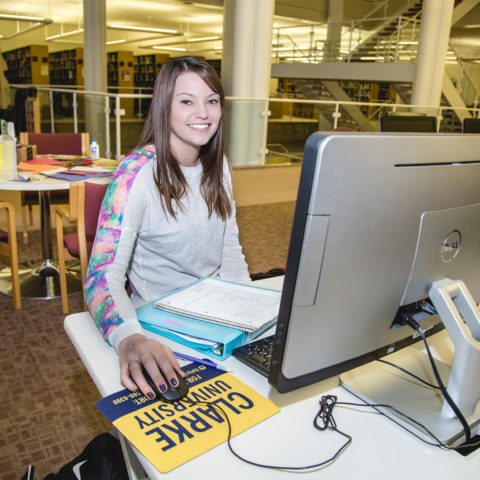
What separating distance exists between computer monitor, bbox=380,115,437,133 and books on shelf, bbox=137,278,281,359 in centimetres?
152

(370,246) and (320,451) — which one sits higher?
(370,246)

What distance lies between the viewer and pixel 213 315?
0.98 m

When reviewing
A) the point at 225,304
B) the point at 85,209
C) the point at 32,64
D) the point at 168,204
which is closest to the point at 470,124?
the point at 85,209

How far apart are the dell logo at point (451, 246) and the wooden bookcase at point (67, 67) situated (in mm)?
14062

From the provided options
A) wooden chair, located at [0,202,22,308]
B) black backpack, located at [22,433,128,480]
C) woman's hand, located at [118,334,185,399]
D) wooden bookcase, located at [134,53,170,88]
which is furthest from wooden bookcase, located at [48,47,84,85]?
woman's hand, located at [118,334,185,399]

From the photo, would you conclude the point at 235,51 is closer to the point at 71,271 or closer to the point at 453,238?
the point at 71,271

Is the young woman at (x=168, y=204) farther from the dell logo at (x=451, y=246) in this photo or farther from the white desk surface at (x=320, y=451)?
the dell logo at (x=451, y=246)

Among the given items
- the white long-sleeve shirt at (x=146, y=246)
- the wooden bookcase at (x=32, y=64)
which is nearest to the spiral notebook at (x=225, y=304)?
the white long-sleeve shirt at (x=146, y=246)

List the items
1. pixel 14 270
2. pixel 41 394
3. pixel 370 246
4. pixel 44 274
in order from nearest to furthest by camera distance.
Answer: pixel 370 246 < pixel 41 394 < pixel 14 270 < pixel 44 274

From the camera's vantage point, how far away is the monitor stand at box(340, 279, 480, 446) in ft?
2.40

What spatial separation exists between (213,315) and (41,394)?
4.26ft

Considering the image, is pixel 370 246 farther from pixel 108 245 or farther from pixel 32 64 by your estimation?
pixel 32 64

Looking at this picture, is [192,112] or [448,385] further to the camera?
[192,112]

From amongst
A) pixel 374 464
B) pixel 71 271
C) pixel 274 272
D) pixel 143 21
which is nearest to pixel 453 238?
pixel 374 464
